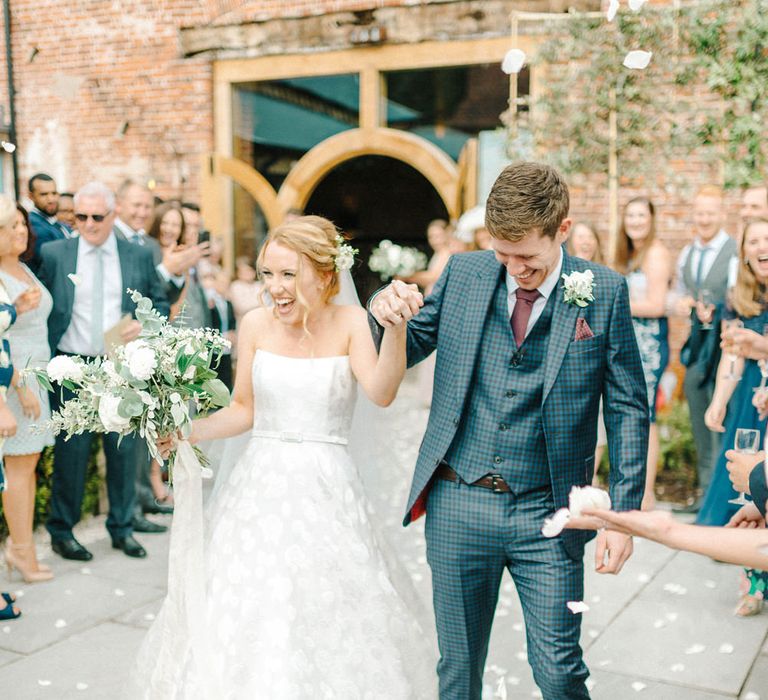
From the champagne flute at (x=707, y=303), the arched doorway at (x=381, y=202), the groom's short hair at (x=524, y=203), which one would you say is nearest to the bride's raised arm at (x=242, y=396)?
the groom's short hair at (x=524, y=203)

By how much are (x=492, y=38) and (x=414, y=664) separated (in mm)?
7273

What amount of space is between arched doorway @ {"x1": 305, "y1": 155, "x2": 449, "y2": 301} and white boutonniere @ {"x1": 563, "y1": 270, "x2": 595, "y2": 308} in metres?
10.4

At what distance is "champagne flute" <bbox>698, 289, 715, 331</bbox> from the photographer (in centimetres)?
533

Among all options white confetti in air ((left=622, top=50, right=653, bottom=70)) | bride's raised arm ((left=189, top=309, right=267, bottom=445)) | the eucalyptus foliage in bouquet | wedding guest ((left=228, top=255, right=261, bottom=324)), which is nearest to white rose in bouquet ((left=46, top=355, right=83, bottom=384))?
the eucalyptus foliage in bouquet

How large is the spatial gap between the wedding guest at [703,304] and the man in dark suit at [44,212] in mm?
4047

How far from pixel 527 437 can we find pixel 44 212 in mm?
4762

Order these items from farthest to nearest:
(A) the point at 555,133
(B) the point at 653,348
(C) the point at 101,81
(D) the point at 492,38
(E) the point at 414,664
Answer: (C) the point at 101,81, (D) the point at 492,38, (A) the point at 555,133, (B) the point at 653,348, (E) the point at 414,664

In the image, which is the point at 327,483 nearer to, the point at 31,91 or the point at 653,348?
the point at 653,348

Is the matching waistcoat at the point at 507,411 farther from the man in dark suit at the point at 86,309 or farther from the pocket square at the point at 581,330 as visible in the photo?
the man in dark suit at the point at 86,309

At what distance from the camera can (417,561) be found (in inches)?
199

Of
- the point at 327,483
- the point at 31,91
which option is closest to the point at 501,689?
the point at 327,483

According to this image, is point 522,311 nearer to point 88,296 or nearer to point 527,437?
point 527,437

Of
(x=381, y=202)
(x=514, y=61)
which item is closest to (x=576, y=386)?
(x=514, y=61)

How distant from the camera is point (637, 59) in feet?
22.4
